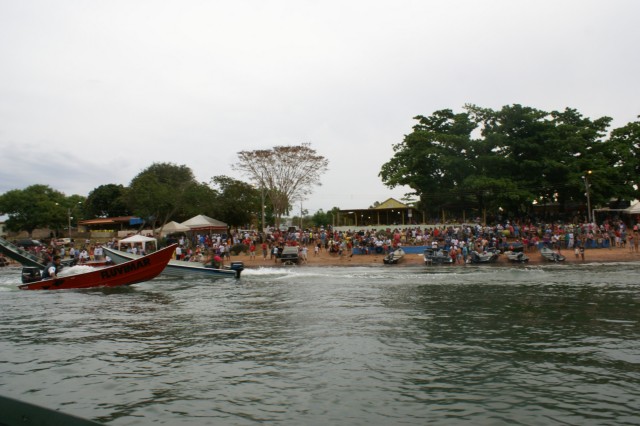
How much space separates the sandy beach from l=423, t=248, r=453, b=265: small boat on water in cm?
67

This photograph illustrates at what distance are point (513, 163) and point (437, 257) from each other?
17651 mm

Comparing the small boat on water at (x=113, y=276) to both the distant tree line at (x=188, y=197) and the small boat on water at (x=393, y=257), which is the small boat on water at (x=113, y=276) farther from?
the distant tree line at (x=188, y=197)

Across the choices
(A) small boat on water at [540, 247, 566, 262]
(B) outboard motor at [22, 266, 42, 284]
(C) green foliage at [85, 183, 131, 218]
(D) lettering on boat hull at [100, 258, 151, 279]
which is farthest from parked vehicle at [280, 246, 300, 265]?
(C) green foliage at [85, 183, 131, 218]

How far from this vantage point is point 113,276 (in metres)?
22.1

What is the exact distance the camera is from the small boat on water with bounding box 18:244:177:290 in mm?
21844

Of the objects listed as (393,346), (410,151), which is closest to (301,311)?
(393,346)

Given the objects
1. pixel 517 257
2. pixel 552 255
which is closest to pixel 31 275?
pixel 517 257

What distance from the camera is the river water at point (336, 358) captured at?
23.5ft

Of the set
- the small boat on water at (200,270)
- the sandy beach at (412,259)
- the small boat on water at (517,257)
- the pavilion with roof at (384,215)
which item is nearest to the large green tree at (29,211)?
the pavilion with roof at (384,215)

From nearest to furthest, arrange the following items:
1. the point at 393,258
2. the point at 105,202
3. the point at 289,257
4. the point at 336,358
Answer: the point at 336,358, the point at 393,258, the point at 289,257, the point at 105,202

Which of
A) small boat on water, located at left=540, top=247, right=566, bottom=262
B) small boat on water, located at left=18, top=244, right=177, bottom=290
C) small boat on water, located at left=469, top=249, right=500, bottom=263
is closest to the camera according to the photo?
small boat on water, located at left=18, top=244, right=177, bottom=290

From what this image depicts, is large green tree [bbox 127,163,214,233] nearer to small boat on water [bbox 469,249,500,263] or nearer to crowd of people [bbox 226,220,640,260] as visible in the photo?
crowd of people [bbox 226,220,640,260]

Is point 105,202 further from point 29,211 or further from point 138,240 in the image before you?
point 138,240

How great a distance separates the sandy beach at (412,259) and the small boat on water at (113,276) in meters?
13.1
